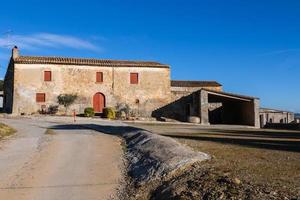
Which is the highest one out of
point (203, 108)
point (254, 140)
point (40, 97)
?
point (40, 97)

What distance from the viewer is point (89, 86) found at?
150 ft

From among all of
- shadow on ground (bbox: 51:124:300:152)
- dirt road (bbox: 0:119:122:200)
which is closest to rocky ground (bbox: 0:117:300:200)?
dirt road (bbox: 0:119:122:200)

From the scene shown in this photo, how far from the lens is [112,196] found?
10227mm

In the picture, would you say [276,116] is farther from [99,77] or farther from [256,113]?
[99,77]

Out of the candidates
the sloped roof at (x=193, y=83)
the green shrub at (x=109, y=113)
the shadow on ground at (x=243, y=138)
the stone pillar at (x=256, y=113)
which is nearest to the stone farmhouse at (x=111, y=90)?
the stone pillar at (x=256, y=113)

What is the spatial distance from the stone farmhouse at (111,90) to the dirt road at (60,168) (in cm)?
2329

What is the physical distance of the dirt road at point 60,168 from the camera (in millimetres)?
10484

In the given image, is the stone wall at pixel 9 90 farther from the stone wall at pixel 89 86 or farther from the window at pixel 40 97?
the window at pixel 40 97

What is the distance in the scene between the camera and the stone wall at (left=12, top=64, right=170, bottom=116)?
43.5m

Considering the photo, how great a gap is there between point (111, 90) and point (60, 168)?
3321cm

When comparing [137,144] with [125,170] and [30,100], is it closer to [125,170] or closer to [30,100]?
[125,170]

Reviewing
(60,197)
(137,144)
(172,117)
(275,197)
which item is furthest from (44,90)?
(275,197)

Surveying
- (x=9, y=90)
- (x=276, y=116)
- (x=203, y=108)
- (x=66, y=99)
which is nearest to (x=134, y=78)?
(x=66, y=99)

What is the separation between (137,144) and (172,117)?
29356 millimetres
